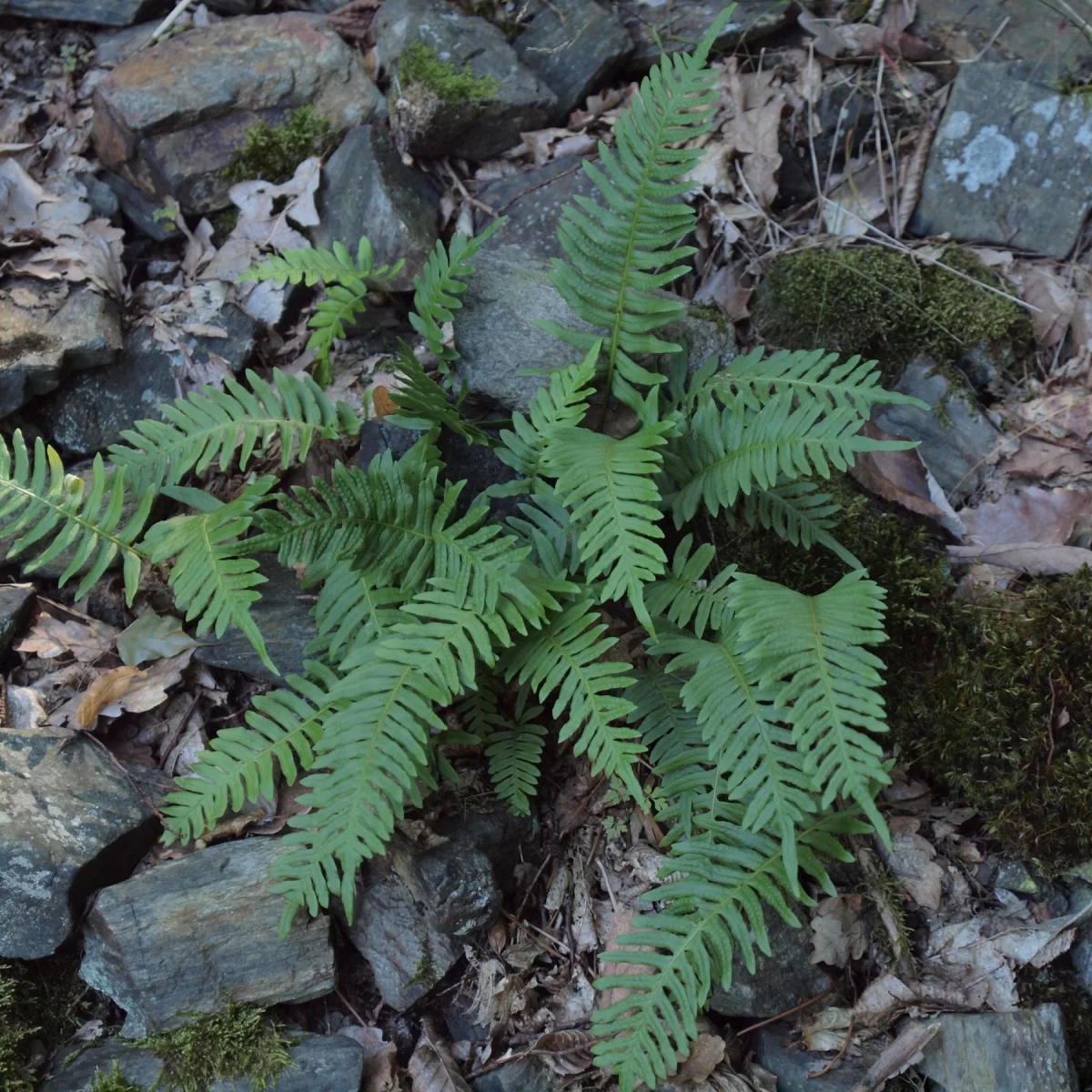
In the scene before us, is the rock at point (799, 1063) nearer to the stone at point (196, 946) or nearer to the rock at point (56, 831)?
the stone at point (196, 946)

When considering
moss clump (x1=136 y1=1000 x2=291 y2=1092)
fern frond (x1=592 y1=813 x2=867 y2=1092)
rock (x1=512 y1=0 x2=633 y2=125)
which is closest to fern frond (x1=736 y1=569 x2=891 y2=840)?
fern frond (x1=592 y1=813 x2=867 y2=1092)

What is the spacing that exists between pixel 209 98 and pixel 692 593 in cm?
309

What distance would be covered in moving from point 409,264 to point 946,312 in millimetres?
2159

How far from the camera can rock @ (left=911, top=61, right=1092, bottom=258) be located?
3.62 metres

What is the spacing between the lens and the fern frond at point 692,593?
2729 mm

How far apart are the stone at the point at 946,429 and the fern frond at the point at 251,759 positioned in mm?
2316

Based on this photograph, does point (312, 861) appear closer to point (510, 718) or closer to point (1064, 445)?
point (510, 718)

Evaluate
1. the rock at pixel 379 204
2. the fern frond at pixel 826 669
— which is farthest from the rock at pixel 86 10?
the fern frond at pixel 826 669

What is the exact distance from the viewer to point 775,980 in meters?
2.62

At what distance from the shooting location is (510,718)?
2984 mm

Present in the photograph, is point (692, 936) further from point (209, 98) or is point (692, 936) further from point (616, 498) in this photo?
point (209, 98)

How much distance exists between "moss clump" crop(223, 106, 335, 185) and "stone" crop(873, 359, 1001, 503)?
8.95ft

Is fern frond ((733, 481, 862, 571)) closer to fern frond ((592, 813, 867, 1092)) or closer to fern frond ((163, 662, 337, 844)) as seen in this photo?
fern frond ((592, 813, 867, 1092))

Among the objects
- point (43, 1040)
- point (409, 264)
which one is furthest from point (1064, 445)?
point (43, 1040)
